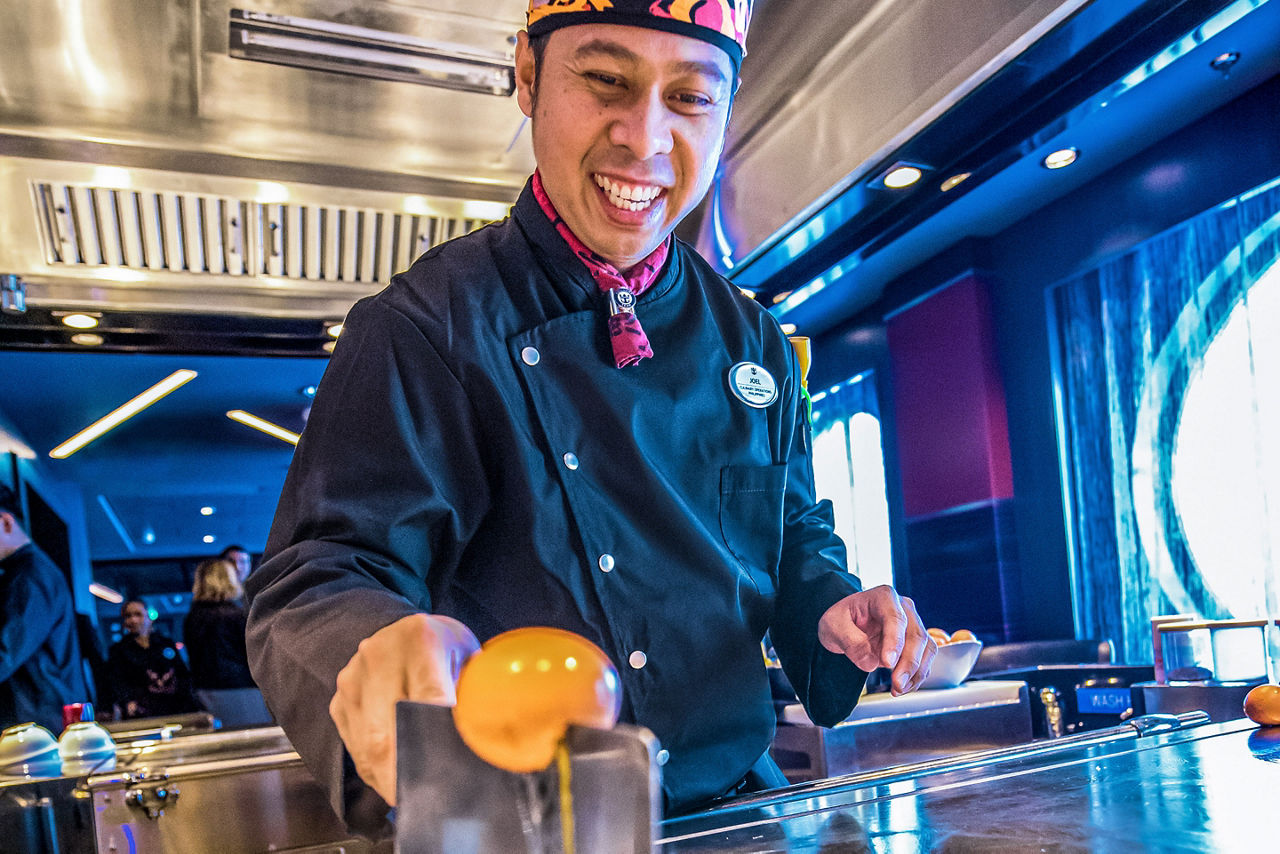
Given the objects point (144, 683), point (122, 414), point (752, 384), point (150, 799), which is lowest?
point (144, 683)

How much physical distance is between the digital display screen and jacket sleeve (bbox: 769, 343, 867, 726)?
1.45 metres

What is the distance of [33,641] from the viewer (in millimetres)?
3375

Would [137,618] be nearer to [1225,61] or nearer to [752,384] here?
[752,384]

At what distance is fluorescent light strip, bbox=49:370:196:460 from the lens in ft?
13.7

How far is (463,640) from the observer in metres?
0.54

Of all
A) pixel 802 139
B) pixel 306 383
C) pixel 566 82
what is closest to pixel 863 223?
pixel 802 139

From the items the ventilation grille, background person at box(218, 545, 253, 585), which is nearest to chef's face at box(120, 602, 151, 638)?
background person at box(218, 545, 253, 585)

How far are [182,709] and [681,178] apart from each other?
442 cm

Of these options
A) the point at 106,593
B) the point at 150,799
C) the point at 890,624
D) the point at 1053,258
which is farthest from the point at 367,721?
A: the point at 106,593

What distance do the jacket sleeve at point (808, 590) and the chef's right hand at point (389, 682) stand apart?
0.59 metres

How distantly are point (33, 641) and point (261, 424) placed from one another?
1.95 m

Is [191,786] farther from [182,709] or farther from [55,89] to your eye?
[182,709]

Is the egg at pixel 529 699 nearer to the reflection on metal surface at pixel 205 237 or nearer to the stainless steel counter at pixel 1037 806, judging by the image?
the stainless steel counter at pixel 1037 806

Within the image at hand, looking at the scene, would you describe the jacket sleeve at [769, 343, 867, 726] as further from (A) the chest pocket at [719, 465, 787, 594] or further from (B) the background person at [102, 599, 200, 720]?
(B) the background person at [102, 599, 200, 720]
